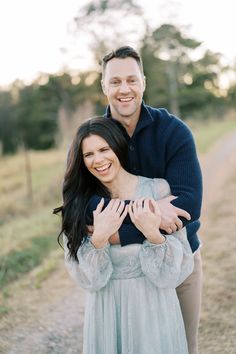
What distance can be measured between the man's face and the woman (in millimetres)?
157

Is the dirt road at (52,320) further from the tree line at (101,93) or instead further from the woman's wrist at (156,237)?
the tree line at (101,93)

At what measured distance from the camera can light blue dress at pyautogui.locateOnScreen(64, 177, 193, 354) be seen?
88.2 inches

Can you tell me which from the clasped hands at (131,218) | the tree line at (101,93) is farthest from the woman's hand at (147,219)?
the tree line at (101,93)

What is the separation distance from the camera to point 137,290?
7.57 feet

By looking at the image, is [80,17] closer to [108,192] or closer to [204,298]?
[204,298]

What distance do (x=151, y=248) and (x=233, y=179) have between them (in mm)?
7865

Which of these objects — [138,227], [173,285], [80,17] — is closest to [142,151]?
[138,227]

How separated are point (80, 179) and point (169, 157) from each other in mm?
467

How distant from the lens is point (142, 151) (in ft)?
8.22

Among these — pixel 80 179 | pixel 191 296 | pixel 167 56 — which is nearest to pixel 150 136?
pixel 80 179

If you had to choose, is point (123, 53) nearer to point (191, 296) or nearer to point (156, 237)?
point (156, 237)

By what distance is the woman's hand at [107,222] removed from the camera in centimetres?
220

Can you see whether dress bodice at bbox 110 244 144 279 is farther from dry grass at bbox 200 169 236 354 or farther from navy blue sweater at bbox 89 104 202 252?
dry grass at bbox 200 169 236 354

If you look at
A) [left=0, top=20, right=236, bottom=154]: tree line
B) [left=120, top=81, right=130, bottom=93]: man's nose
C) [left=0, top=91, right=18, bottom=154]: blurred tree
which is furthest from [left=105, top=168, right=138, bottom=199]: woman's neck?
[left=0, top=91, right=18, bottom=154]: blurred tree
